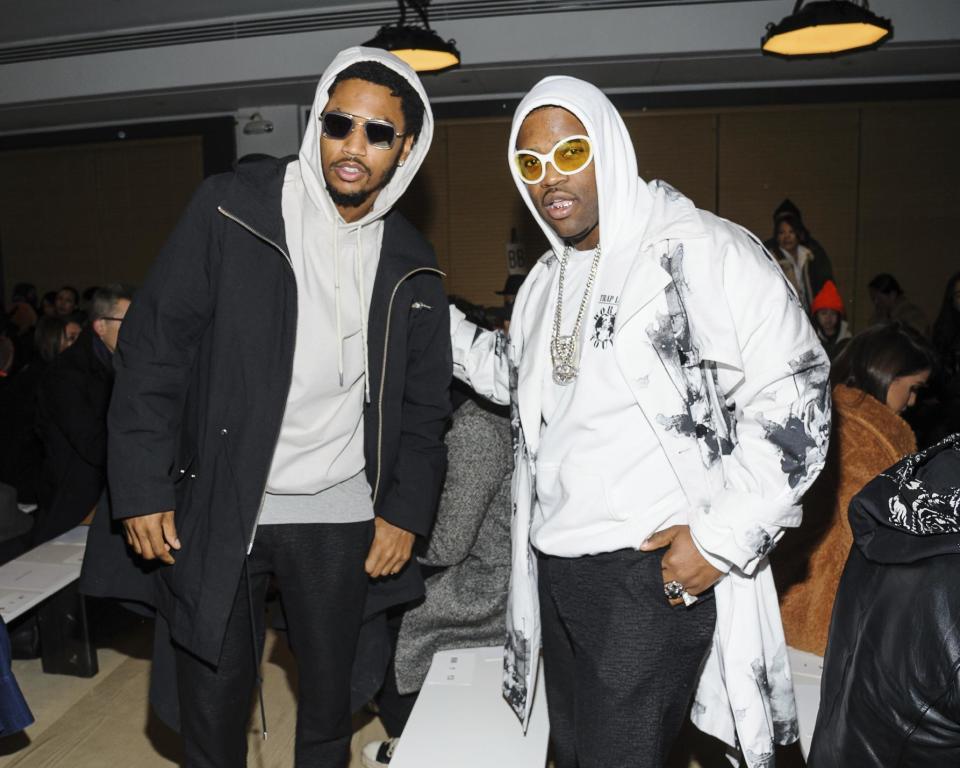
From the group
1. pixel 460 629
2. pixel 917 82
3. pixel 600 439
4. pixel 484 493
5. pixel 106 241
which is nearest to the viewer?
pixel 600 439

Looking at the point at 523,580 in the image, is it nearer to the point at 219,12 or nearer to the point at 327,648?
the point at 327,648

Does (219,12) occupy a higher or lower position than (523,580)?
higher

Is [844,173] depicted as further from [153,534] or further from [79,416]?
[153,534]

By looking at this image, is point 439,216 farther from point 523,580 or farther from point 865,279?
point 523,580

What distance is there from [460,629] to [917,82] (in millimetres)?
7793

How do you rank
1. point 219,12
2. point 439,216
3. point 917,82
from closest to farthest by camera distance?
point 219,12 < point 917,82 < point 439,216

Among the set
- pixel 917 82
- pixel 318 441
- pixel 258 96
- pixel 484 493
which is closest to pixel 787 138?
pixel 917 82

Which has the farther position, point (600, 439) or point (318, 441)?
point (318, 441)

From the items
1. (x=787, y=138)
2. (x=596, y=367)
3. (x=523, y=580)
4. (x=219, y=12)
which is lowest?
(x=523, y=580)

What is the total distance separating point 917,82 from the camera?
26.5 feet

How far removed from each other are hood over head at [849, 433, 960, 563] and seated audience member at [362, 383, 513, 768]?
1.10 meters

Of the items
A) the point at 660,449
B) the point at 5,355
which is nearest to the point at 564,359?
the point at 660,449

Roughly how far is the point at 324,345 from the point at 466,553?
83 centimetres

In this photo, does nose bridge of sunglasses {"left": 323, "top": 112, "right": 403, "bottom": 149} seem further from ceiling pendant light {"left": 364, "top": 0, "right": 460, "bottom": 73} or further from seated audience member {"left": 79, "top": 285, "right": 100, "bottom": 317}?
seated audience member {"left": 79, "top": 285, "right": 100, "bottom": 317}
